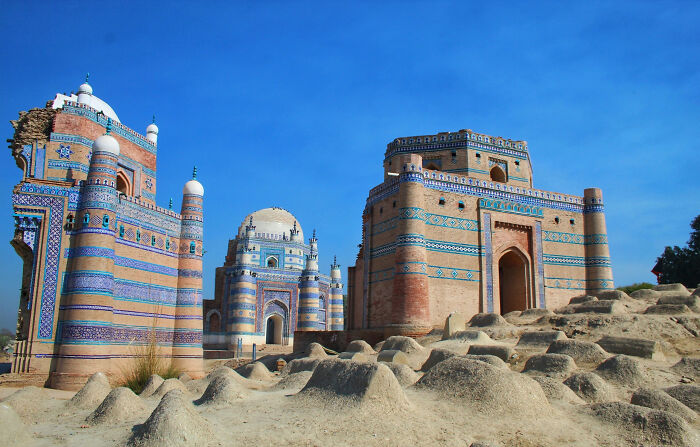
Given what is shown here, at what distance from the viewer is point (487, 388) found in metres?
7.66

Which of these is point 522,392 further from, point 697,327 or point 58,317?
point 58,317

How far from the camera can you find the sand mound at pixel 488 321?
1683 centimetres

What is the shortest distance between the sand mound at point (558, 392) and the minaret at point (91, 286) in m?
12.3

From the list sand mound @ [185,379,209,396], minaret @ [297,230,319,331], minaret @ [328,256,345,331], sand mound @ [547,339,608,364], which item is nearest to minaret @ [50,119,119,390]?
sand mound @ [185,379,209,396]

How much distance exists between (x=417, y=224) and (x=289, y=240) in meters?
20.3

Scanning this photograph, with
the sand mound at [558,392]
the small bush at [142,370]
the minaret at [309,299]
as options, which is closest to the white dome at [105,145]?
the small bush at [142,370]

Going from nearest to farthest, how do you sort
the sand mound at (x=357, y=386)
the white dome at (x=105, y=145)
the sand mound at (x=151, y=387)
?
the sand mound at (x=357, y=386) → the sand mound at (x=151, y=387) → the white dome at (x=105, y=145)

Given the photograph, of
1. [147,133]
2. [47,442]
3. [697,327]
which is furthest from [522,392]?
[147,133]

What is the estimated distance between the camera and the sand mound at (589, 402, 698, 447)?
664cm

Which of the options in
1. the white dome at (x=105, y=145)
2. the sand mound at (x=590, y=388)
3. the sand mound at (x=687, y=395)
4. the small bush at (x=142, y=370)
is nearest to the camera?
the sand mound at (x=687, y=395)

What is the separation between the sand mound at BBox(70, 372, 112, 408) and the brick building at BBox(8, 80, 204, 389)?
5442mm

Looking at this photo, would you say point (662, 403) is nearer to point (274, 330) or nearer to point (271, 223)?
point (274, 330)

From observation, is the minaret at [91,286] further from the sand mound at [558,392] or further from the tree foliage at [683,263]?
the tree foliage at [683,263]

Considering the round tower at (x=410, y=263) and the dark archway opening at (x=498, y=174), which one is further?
the dark archway opening at (x=498, y=174)
